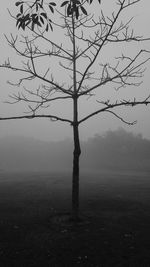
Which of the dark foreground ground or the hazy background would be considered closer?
the dark foreground ground

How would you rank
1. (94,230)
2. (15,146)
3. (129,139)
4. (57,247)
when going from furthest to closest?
1. (15,146)
2. (129,139)
3. (94,230)
4. (57,247)

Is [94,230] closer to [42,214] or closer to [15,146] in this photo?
[42,214]

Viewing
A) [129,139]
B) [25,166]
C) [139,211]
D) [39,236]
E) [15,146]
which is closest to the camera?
[39,236]

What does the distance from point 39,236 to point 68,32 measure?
30.2 ft

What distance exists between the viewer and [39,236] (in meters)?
11.9

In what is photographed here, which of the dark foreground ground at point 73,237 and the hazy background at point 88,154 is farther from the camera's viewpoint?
the hazy background at point 88,154

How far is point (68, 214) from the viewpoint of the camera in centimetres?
1589

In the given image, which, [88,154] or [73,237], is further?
[88,154]

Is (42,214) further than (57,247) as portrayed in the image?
Yes

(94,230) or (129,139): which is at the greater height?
(129,139)

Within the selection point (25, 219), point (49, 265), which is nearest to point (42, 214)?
point (25, 219)

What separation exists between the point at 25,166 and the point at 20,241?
247 ft

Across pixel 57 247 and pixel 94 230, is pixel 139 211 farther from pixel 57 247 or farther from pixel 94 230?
pixel 57 247

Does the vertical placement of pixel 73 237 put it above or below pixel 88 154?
below
